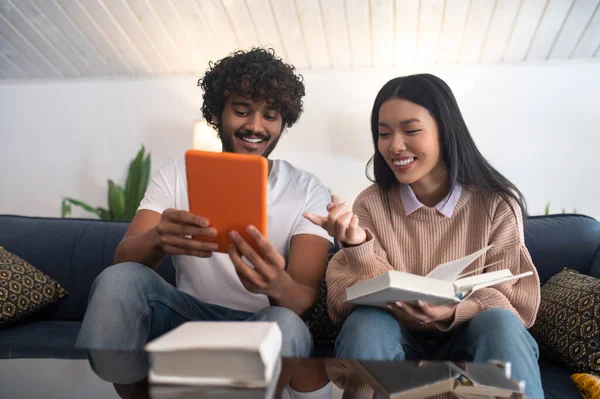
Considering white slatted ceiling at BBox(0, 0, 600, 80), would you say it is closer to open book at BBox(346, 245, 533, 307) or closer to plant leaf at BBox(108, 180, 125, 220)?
plant leaf at BBox(108, 180, 125, 220)

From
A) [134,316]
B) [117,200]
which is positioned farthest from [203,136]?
[134,316]

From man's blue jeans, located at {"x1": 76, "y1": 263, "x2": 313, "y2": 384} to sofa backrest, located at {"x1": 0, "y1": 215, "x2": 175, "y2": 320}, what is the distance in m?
0.55

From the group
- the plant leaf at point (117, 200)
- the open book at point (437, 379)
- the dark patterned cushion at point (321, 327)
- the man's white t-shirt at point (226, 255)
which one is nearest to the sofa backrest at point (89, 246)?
the man's white t-shirt at point (226, 255)

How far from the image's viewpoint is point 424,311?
101 cm

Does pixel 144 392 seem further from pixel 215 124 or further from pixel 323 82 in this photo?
pixel 323 82

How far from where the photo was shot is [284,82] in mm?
1472

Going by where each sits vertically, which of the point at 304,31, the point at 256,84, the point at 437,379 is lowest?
the point at 437,379

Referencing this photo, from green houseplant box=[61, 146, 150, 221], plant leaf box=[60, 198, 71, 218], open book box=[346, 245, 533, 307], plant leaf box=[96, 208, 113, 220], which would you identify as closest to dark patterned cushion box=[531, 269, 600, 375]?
open book box=[346, 245, 533, 307]

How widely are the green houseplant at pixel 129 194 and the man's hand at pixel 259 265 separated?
240cm

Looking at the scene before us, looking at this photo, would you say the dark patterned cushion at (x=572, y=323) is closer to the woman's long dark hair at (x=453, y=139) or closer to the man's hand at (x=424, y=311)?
the woman's long dark hair at (x=453, y=139)

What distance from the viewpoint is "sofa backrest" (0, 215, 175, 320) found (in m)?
1.71

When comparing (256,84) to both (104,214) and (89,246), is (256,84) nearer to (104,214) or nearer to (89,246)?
(89,246)

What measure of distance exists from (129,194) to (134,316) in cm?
242

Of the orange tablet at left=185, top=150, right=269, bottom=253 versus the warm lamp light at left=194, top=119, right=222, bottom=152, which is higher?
the warm lamp light at left=194, top=119, right=222, bottom=152
